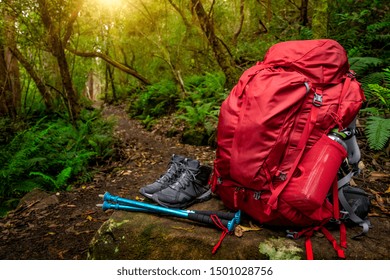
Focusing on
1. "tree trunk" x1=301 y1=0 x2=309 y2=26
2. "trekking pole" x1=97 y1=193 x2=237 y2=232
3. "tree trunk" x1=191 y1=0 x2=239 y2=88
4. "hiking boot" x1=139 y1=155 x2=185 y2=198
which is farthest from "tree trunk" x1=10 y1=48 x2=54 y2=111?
"tree trunk" x1=301 y1=0 x2=309 y2=26

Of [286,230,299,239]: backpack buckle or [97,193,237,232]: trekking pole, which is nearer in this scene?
[286,230,299,239]: backpack buckle

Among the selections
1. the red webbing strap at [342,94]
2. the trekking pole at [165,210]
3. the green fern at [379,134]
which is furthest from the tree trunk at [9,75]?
the green fern at [379,134]

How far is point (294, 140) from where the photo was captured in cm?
220

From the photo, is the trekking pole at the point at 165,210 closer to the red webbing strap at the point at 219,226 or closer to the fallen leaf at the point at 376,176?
the red webbing strap at the point at 219,226

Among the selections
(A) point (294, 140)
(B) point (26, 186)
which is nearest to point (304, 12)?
(A) point (294, 140)

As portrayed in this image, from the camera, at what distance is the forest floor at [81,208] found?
3201 mm

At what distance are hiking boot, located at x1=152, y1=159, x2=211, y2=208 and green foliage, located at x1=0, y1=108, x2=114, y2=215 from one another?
126 inches

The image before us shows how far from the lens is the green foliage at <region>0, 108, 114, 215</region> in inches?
200

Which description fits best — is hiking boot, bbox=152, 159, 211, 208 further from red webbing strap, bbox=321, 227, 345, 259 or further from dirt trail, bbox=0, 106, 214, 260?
dirt trail, bbox=0, 106, 214, 260

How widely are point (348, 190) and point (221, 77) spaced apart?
7148 millimetres

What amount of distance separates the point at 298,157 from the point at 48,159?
5501 mm

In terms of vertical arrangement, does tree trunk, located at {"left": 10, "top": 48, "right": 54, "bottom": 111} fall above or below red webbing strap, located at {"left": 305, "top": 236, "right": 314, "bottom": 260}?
above
